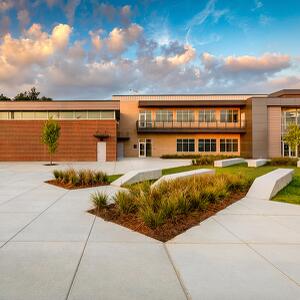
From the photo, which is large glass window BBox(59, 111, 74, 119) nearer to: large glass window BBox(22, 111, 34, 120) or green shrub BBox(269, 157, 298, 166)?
large glass window BBox(22, 111, 34, 120)

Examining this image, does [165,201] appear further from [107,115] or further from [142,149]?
[142,149]

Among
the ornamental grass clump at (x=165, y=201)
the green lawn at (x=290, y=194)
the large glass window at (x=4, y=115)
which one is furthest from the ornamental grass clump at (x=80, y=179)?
the large glass window at (x=4, y=115)

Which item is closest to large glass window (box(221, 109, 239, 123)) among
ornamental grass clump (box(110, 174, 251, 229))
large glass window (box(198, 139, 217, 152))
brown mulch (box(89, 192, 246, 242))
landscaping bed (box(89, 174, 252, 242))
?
large glass window (box(198, 139, 217, 152))

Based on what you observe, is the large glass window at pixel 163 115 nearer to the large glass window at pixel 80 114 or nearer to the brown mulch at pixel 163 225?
the large glass window at pixel 80 114

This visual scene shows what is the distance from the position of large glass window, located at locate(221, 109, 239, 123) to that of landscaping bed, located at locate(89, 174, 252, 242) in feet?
107

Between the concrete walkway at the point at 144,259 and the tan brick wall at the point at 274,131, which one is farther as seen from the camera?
the tan brick wall at the point at 274,131

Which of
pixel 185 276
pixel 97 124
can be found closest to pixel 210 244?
pixel 185 276

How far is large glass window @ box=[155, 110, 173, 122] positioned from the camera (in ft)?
131

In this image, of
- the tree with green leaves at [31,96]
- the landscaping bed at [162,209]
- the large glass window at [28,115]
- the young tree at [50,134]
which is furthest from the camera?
the tree with green leaves at [31,96]

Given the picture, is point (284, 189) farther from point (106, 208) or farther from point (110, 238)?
point (110, 238)

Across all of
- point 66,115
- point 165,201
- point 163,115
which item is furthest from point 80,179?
point 163,115

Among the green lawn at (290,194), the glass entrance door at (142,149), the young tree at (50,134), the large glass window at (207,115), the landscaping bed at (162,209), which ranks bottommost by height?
the green lawn at (290,194)

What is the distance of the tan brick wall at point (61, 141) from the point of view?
3095 cm

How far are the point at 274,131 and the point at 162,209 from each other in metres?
36.3
